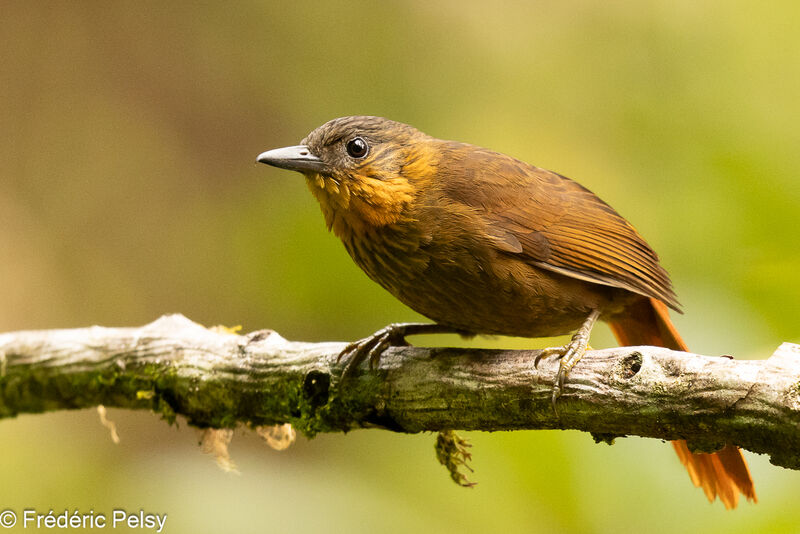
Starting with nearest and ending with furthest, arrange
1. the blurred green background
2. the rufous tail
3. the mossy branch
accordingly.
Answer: the mossy branch
the rufous tail
the blurred green background

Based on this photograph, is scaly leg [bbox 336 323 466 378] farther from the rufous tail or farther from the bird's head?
the rufous tail

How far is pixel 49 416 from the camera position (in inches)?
217

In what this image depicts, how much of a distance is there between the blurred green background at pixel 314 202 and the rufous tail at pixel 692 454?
69 mm

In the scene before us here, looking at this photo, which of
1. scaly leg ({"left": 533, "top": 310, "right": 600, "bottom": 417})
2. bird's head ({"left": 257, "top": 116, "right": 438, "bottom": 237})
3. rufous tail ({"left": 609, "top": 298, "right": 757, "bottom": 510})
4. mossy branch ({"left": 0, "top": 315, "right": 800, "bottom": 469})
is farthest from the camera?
bird's head ({"left": 257, "top": 116, "right": 438, "bottom": 237})

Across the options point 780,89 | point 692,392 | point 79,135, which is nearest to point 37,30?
point 79,135

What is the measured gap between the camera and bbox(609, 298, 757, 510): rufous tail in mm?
2895

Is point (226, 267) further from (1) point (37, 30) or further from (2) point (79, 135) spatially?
(1) point (37, 30)

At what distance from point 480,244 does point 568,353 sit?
1.73 ft

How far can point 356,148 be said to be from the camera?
335cm

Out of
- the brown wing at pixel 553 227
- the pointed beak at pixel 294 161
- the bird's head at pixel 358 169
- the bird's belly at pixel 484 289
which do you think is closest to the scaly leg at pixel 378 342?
the bird's belly at pixel 484 289

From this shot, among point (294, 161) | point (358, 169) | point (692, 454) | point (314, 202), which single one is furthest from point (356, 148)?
point (692, 454)

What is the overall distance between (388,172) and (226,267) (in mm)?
2462

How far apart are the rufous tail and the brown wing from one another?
0.19m

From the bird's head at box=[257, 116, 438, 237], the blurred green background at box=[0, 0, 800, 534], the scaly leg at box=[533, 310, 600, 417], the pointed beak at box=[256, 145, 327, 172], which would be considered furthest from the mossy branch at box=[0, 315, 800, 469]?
the pointed beak at box=[256, 145, 327, 172]
